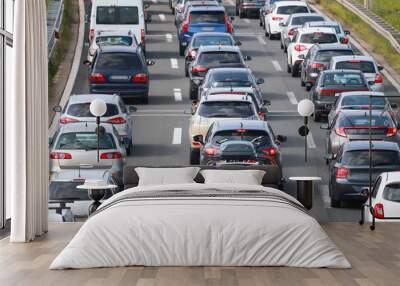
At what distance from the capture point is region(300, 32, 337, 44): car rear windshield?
173 feet

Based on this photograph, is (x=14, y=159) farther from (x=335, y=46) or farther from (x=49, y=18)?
(x=49, y=18)

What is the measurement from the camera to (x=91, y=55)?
2014 inches

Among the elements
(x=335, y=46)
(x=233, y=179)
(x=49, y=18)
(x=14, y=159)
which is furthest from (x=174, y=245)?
(x=49, y=18)

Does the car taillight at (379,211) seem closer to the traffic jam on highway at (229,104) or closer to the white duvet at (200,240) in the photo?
the traffic jam on highway at (229,104)

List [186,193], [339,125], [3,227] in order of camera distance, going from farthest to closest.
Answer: [339,125] < [3,227] < [186,193]

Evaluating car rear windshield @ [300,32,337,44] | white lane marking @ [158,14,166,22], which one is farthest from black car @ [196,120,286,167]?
white lane marking @ [158,14,166,22]

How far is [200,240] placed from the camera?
1800 centimetres

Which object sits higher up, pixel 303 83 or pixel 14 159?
pixel 14 159

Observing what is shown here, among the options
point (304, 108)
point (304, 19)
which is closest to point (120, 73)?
point (304, 108)

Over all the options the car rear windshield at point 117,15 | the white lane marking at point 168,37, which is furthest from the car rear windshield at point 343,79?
the white lane marking at point 168,37

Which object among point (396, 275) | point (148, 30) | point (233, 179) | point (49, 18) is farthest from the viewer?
point (148, 30)

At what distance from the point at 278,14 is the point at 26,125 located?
40614mm

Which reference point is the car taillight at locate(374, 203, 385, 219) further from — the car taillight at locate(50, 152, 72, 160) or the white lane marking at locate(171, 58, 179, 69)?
the white lane marking at locate(171, 58, 179, 69)

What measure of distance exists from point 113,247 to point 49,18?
41119 mm
